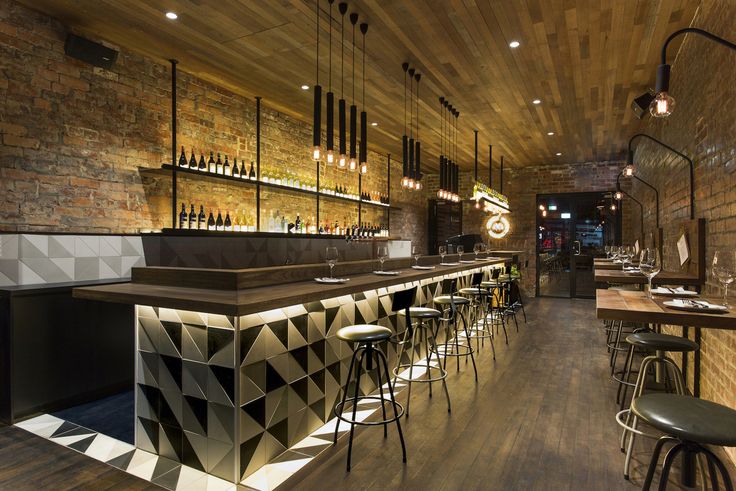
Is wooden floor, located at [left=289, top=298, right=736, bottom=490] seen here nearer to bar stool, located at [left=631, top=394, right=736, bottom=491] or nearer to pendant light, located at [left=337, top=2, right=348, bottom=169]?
bar stool, located at [left=631, top=394, right=736, bottom=491]


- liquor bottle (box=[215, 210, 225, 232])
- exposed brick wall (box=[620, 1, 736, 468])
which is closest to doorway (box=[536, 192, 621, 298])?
exposed brick wall (box=[620, 1, 736, 468])

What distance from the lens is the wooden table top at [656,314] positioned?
205cm

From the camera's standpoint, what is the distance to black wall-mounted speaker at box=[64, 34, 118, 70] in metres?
3.94

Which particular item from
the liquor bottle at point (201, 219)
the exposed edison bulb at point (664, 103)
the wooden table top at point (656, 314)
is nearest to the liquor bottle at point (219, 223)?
the liquor bottle at point (201, 219)

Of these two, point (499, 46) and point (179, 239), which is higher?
point (499, 46)

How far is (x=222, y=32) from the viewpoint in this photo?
4.07m

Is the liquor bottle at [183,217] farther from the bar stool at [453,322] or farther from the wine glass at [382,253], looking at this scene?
the bar stool at [453,322]

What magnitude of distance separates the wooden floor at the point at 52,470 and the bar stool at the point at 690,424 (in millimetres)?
2505

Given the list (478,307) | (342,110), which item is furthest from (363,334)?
(478,307)

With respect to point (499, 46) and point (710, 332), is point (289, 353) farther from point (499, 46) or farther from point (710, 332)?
point (499, 46)

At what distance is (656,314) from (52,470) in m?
3.57

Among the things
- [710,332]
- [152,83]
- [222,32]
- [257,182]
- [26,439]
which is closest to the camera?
[26,439]

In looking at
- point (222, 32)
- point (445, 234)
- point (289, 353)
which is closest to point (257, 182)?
point (222, 32)

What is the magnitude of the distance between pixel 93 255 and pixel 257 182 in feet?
6.98
